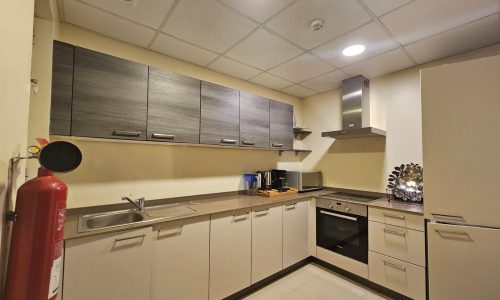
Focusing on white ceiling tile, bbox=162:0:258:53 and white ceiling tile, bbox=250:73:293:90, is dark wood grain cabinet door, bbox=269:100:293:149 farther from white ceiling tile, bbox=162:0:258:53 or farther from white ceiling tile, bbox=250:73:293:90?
white ceiling tile, bbox=162:0:258:53

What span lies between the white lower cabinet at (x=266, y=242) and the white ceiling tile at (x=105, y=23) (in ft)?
6.24

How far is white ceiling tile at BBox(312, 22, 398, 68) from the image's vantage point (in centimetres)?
172

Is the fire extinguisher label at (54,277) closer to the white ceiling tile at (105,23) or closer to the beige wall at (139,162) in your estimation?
the beige wall at (139,162)

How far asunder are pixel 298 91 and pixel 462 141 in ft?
6.82

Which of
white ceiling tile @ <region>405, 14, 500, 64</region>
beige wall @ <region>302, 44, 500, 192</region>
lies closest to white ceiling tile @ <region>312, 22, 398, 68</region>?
white ceiling tile @ <region>405, 14, 500, 64</region>

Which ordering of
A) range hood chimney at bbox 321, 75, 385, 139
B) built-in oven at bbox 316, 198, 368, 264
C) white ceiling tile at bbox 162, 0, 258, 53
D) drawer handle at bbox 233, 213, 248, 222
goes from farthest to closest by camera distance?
range hood chimney at bbox 321, 75, 385, 139, built-in oven at bbox 316, 198, 368, 264, drawer handle at bbox 233, 213, 248, 222, white ceiling tile at bbox 162, 0, 258, 53

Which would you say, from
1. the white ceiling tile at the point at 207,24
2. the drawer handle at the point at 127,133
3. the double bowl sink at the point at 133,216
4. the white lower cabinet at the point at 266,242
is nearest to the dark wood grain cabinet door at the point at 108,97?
the drawer handle at the point at 127,133

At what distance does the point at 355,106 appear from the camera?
265cm

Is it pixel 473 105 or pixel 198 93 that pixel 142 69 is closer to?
pixel 198 93

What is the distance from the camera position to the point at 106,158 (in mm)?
1805

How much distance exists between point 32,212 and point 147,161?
53.1 inches

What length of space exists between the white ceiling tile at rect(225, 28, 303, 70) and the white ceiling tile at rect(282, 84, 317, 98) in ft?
2.63

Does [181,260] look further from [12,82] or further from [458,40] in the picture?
[458,40]

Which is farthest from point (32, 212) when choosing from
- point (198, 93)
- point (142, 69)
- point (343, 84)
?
point (343, 84)
